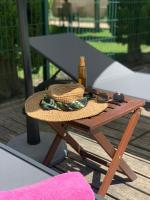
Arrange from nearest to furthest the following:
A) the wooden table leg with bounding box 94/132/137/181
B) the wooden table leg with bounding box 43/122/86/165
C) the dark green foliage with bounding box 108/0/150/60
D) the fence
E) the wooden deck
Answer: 1. the wooden table leg with bounding box 94/132/137/181
2. the wooden deck
3. the wooden table leg with bounding box 43/122/86/165
4. the fence
5. the dark green foliage with bounding box 108/0/150/60

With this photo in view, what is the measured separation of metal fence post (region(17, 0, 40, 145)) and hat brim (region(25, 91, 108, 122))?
522 mm

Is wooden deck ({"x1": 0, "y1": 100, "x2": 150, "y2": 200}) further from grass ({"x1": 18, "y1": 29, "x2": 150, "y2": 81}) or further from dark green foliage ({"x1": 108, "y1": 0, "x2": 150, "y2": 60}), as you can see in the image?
dark green foliage ({"x1": 108, "y1": 0, "x2": 150, "y2": 60})

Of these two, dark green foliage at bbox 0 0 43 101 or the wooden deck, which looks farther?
dark green foliage at bbox 0 0 43 101

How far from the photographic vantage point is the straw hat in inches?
98.3

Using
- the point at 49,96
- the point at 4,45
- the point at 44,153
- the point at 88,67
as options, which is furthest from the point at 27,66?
the point at 4,45

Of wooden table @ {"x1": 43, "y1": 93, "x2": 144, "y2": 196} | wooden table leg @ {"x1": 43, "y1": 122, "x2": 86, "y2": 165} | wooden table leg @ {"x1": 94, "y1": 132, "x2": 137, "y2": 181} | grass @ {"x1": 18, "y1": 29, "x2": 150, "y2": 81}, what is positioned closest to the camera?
wooden table @ {"x1": 43, "y1": 93, "x2": 144, "y2": 196}

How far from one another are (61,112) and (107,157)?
1108 mm

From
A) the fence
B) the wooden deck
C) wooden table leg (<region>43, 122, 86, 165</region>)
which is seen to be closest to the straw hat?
wooden table leg (<region>43, 122, 86, 165</region>)

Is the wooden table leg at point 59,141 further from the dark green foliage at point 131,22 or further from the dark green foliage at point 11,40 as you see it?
the dark green foliage at point 131,22

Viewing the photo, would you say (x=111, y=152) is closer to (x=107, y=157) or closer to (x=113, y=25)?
(x=107, y=157)

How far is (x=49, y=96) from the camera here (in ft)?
9.12

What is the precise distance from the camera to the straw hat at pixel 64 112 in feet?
8.19

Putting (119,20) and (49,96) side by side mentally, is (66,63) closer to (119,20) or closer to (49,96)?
(49,96)

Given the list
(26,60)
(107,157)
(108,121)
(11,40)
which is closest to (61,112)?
(108,121)
